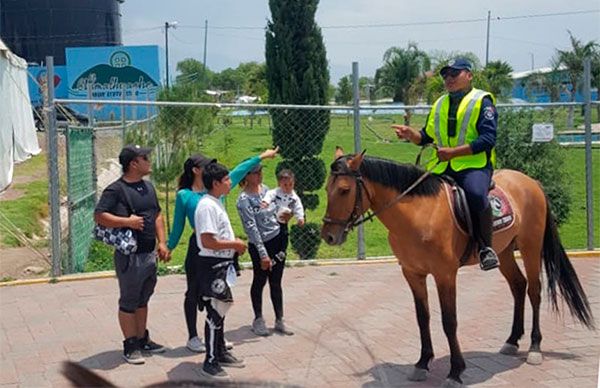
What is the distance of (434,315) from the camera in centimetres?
750

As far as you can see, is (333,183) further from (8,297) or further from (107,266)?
(107,266)

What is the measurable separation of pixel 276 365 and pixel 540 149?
276 inches

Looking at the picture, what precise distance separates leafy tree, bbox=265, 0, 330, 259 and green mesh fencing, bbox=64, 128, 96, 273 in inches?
108

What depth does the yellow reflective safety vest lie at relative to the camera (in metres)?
5.61

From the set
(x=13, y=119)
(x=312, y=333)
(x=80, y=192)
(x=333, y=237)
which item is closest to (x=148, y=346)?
(x=312, y=333)

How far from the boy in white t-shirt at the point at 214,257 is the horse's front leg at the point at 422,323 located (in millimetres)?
1384

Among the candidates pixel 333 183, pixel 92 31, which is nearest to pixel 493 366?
pixel 333 183

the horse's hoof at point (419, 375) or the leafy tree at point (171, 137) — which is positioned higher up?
the leafy tree at point (171, 137)

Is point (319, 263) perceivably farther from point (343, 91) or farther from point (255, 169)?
point (343, 91)

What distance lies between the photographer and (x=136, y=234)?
239 inches

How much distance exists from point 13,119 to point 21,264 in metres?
12.5

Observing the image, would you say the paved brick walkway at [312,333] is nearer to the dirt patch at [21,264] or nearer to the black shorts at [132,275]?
the black shorts at [132,275]

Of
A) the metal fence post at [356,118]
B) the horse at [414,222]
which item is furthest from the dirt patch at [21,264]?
the horse at [414,222]

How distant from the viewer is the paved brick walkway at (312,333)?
570 centimetres
